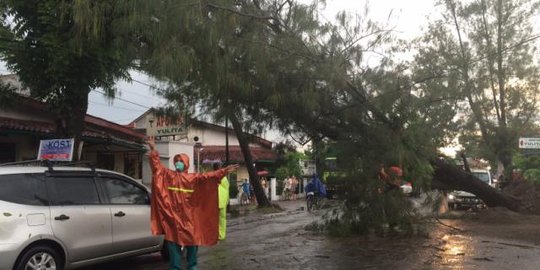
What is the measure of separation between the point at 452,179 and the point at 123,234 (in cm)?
1048

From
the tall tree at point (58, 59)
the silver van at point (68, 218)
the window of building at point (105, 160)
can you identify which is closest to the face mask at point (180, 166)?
the silver van at point (68, 218)

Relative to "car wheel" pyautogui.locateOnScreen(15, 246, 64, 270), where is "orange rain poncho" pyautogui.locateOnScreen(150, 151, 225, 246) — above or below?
above

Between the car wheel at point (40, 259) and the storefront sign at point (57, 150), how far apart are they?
3.92 metres

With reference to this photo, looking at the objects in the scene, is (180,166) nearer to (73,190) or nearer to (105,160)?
(73,190)

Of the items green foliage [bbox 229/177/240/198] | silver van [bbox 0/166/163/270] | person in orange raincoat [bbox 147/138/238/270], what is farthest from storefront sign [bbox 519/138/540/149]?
green foliage [bbox 229/177/240/198]

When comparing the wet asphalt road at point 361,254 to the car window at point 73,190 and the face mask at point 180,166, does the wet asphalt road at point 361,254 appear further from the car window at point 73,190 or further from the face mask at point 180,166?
the face mask at point 180,166

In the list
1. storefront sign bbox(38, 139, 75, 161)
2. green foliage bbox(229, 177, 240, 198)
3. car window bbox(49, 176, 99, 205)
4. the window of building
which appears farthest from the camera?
green foliage bbox(229, 177, 240, 198)

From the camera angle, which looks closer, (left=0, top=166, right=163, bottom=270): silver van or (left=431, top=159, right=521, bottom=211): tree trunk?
(left=0, top=166, right=163, bottom=270): silver van

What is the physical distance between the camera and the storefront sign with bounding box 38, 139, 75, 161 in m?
12.0

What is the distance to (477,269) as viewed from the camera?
30.6 feet

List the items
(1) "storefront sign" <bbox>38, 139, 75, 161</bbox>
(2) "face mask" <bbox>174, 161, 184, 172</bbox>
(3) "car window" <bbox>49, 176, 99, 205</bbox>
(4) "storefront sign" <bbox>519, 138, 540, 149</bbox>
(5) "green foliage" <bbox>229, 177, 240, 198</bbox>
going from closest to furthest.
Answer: (2) "face mask" <bbox>174, 161, 184, 172</bbox> → (3) "car window" <bbox>49, 176, 99, 205</bbox> → (1) "storefront sign" <bbox>38, 139, 75, 161</bbox> → (4) "storefront sign" <bbox>519, 138, 540, 149</bbox> → (5) "green foliage" <bbox>229, 177, 240, 198</bbox>

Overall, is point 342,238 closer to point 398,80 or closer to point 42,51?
point 398,80

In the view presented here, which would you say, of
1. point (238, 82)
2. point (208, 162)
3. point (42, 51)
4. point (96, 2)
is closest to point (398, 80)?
point (238, 82)

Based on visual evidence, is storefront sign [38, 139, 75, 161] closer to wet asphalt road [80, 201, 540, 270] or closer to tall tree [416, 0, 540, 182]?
wet asphalt road [80, 201, 540, 270]
